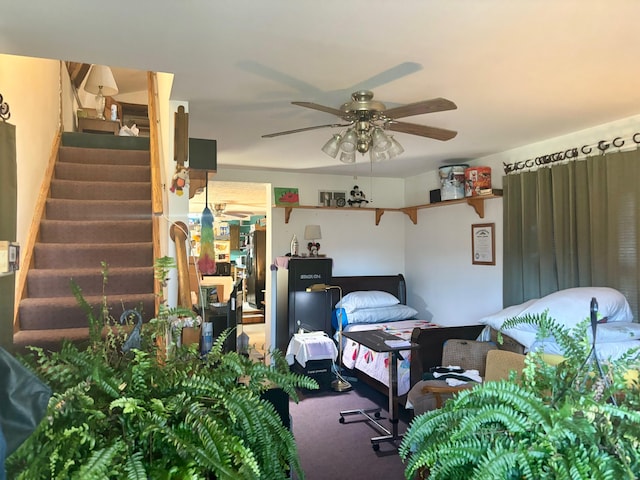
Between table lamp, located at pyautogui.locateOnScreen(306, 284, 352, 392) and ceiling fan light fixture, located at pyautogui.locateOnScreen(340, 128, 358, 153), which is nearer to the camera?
ceiling fan light fixture, located at pyautogui.locateOnScreen(340, 128, 358, 153)

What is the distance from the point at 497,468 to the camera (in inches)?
31.0

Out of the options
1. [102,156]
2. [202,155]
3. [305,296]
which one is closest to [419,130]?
[202,155]

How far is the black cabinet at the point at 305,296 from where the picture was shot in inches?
Result: 187

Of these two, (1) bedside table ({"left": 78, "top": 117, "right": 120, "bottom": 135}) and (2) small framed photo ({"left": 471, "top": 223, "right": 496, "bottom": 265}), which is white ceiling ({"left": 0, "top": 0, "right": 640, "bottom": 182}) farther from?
(1) bedside table ({"left": 78, "top": 117, "right": 120, "bottom": 135})

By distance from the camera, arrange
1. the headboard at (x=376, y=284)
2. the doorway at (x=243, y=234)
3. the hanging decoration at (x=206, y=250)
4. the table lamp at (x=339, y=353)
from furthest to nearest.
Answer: the doorway at (x=243, y=234) → the headboard at (x=376, y=284) → the table lamp at (x=339, y=353) → the hanging decoration at (x=206, y=250)

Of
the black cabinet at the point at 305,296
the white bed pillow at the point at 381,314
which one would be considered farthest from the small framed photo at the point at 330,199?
the white bed pillow at the point at 381,314

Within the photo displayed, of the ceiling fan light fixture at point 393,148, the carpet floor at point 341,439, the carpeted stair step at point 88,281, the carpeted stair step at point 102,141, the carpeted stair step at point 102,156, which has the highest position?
the carpeted stair step at point 102,141

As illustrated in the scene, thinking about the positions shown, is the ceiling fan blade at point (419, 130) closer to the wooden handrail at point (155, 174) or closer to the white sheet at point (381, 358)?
the wooden handrail at point (155, 174)

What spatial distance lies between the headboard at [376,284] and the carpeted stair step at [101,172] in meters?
2.46

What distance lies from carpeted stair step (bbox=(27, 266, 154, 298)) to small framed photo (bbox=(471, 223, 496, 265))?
3.16 metres

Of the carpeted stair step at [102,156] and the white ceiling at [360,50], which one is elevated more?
the carpeted stair step at [102,156]

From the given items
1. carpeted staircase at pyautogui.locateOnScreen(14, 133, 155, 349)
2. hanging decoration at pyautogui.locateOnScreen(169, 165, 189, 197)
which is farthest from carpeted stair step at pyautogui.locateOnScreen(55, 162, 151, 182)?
hanging decoration at pyautogui.locateOnScreen(169, 165, 189, 197)

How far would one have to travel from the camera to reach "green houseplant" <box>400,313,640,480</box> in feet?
2.58

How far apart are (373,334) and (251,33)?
266 cm
